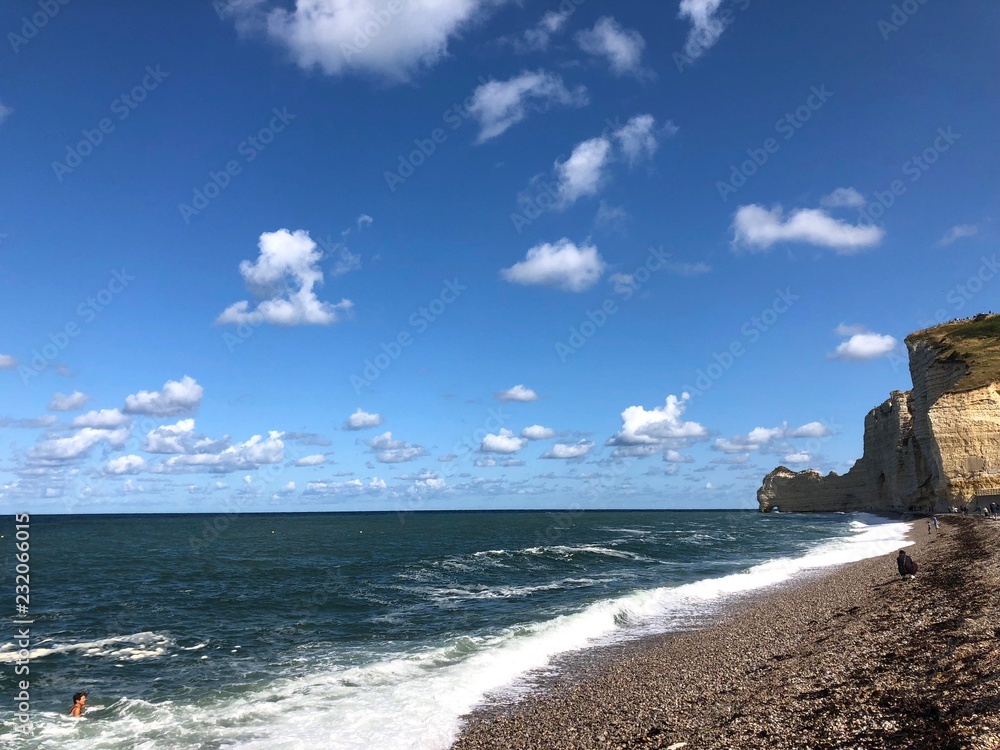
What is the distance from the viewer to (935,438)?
66.6 m

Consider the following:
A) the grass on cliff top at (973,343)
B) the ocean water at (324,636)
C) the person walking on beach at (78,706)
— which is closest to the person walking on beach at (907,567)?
the ocean water at (324,636)

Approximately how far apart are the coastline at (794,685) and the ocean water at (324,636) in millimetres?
2004

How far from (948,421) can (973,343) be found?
15206 millimetres

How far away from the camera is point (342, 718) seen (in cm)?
1526

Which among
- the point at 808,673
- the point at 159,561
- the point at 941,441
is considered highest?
the point at 941,441

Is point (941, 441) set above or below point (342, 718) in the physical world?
above

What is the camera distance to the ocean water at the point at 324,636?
15.3 m

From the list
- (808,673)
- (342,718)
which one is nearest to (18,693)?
(342,718)

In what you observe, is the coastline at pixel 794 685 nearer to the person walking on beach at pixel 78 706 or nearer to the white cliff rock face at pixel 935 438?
the person walking on beach at pixel 78 706

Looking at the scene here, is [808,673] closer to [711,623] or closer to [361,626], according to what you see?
[711,623]

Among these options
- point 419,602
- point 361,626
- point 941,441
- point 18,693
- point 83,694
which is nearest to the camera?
point 83,694

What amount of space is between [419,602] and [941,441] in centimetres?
6467

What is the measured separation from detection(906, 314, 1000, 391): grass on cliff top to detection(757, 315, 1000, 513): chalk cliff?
0.25 ft

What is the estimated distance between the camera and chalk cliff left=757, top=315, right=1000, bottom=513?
64938 mm
